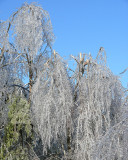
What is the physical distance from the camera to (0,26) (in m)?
7.25

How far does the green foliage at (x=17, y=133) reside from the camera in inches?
227

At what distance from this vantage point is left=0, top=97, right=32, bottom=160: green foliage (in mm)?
5754

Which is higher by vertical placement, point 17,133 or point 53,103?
point 53,103

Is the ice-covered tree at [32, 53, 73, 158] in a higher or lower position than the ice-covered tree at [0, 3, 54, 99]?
lower

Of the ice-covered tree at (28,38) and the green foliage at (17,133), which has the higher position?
the ice-covered tree at (28,38)

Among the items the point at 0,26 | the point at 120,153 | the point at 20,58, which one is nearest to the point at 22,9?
the point at 0,26

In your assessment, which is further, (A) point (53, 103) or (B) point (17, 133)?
(B) point (17, 133)

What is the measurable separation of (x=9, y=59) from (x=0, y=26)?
3.51 feet

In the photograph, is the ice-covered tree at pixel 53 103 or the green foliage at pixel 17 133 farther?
the green foliage at pixel 17 133

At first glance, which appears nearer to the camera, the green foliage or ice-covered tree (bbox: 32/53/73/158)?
ice-covered tree (bbox: 32/53/73/158)

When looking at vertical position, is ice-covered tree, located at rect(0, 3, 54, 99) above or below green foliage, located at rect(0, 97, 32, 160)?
above

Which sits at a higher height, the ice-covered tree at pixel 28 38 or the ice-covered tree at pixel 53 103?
the ice-covered tree at pixel 28 38

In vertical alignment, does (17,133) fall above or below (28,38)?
below

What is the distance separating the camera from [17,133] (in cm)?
576
